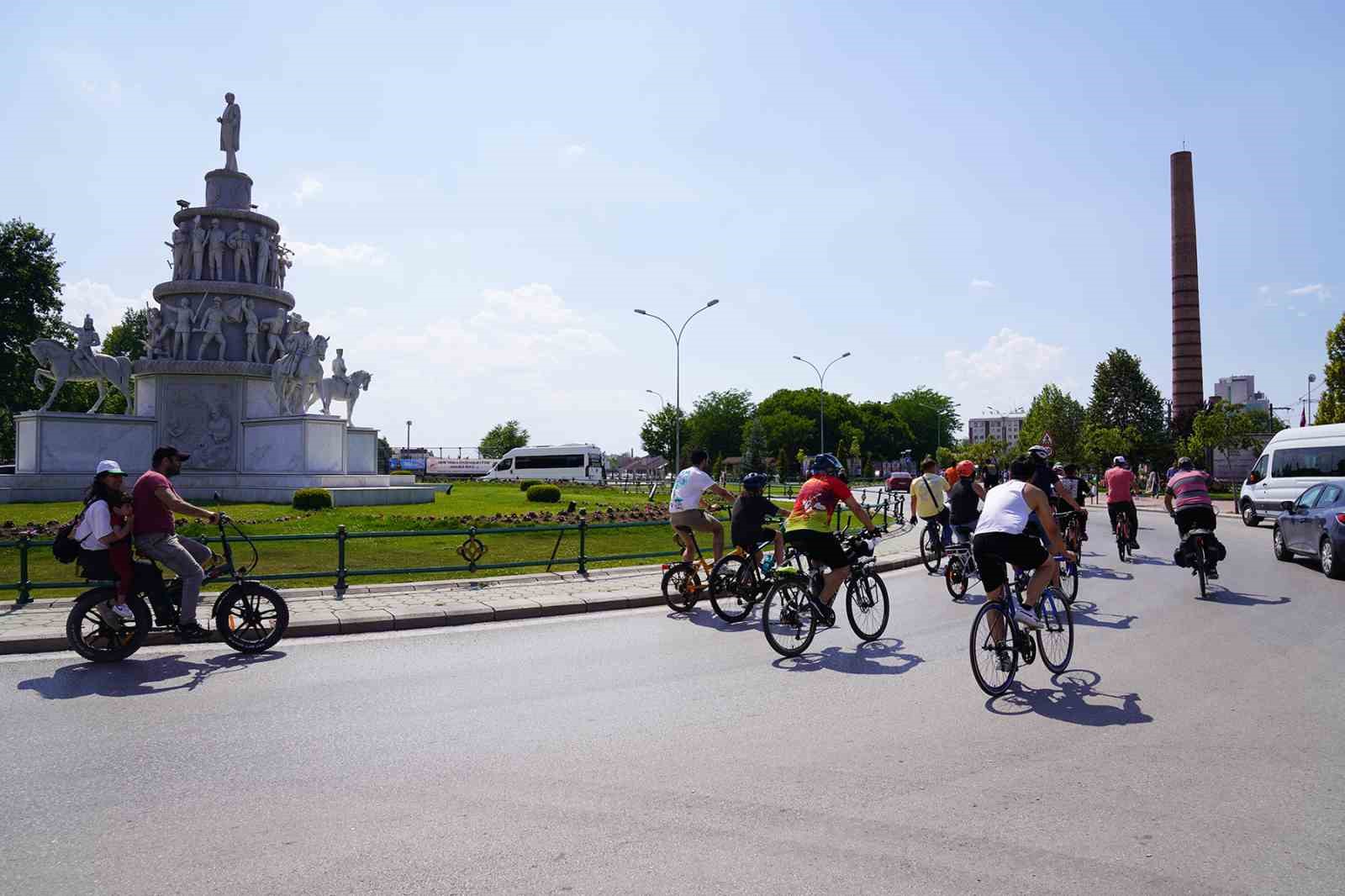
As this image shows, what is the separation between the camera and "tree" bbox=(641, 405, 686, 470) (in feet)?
341

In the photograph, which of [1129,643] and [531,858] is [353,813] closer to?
[531,858]

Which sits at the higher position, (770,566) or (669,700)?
(770,566)

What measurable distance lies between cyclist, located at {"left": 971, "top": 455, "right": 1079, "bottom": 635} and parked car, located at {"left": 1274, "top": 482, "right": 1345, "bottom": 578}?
926cm

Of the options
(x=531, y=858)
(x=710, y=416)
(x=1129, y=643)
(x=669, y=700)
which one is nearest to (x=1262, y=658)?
(x=1129, y=643)

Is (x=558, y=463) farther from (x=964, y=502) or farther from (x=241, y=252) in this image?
(x=964, y=502)

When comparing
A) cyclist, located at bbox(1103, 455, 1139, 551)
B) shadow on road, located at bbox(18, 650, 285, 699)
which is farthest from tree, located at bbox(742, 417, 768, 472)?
shadow on road, located at bbox(18, 650, 285, 699)

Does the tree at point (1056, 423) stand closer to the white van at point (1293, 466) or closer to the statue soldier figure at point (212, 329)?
the white van at point (1293, 466)

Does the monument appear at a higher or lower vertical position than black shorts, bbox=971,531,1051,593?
higher

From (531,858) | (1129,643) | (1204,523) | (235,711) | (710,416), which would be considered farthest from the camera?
(710,416)

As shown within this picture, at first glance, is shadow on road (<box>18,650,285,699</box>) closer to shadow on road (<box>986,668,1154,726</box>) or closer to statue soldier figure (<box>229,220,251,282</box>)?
shadow on road (<box>986,668,1154,726</box>)

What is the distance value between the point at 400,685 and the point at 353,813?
2767 millimetres

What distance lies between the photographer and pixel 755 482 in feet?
30.6

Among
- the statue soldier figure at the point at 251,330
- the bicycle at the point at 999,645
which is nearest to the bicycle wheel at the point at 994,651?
the bicycle at the point at 999,645

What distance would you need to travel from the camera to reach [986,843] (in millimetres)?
3973
